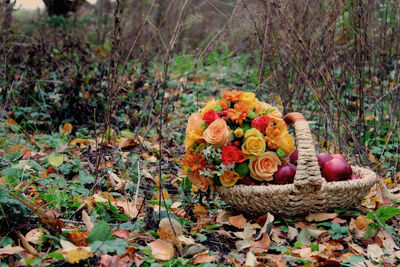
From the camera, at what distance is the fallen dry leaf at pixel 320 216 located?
184 cm

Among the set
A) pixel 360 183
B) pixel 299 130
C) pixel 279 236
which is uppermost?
pixel 299 130

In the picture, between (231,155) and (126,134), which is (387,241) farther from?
(126,134)

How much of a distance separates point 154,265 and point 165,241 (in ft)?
0.52

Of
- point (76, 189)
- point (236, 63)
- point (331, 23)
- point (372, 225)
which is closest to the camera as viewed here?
point (372, 225)

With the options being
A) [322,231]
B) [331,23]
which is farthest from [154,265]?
[331,23]

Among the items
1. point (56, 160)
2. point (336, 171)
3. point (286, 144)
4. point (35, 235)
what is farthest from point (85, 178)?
point (336, 171)

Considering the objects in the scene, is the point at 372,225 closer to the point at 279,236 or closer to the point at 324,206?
the point at 324,206

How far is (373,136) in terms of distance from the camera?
3.30 m

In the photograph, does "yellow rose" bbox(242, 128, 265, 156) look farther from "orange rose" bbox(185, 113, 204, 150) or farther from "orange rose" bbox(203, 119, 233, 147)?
"orange rose" bbox(185, 113, 204, 150)

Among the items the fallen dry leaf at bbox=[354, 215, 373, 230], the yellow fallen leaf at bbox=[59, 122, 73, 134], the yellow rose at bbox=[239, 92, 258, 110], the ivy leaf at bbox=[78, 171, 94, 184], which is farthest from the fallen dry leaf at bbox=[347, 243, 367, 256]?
the yellow fallen leaf at bbox=[59, 122, 73, 134]

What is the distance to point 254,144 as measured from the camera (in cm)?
189

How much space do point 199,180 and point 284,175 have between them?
401mm

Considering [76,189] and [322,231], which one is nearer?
[322,231]

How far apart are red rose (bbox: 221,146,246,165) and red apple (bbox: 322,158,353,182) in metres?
0.40
